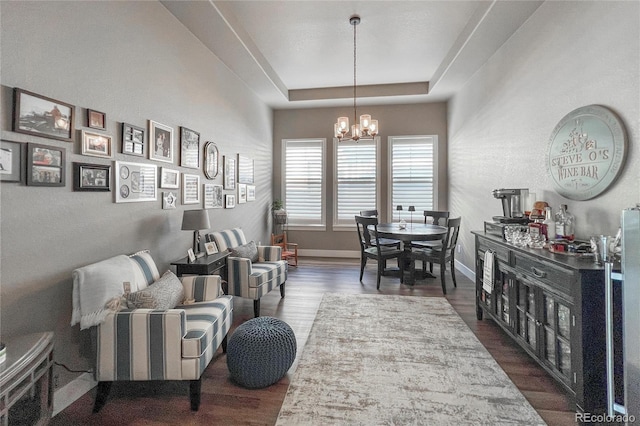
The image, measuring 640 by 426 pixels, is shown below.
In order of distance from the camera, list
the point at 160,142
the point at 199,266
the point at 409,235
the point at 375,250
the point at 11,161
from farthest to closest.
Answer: the point at 375,250 < the point at 409,235 < the point at 160,142 < the point at 199,266 < the point at 11,161

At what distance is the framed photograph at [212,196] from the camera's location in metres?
3.69

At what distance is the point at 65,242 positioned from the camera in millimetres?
1926

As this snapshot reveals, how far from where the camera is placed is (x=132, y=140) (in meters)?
2.51

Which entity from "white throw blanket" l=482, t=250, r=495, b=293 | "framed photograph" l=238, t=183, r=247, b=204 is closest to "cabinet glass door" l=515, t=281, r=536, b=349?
"white throw blanket" l=482, t=250, r=495, b=293

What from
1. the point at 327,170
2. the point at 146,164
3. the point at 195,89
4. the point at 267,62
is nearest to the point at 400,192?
the point at 327,170

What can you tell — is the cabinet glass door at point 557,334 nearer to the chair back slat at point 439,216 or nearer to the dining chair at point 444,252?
the dining chair at point 444,252

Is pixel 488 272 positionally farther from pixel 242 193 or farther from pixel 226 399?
pixel 242 193

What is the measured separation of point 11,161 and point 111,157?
0.71 metres

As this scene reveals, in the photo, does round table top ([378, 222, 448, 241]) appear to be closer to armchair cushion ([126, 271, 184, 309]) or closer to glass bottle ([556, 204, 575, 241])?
glass bottle ([556, 204, 575, 241])

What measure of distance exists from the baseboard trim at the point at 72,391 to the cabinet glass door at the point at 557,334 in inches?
128

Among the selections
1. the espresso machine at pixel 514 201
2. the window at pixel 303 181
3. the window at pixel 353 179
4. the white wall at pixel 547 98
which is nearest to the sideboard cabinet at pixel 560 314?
the espresso machine at pixel 514 201

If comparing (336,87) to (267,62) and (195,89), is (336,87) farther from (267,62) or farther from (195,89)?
(195,89)

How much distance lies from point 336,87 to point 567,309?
4.97 m

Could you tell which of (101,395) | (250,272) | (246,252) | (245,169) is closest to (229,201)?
(245,169)
